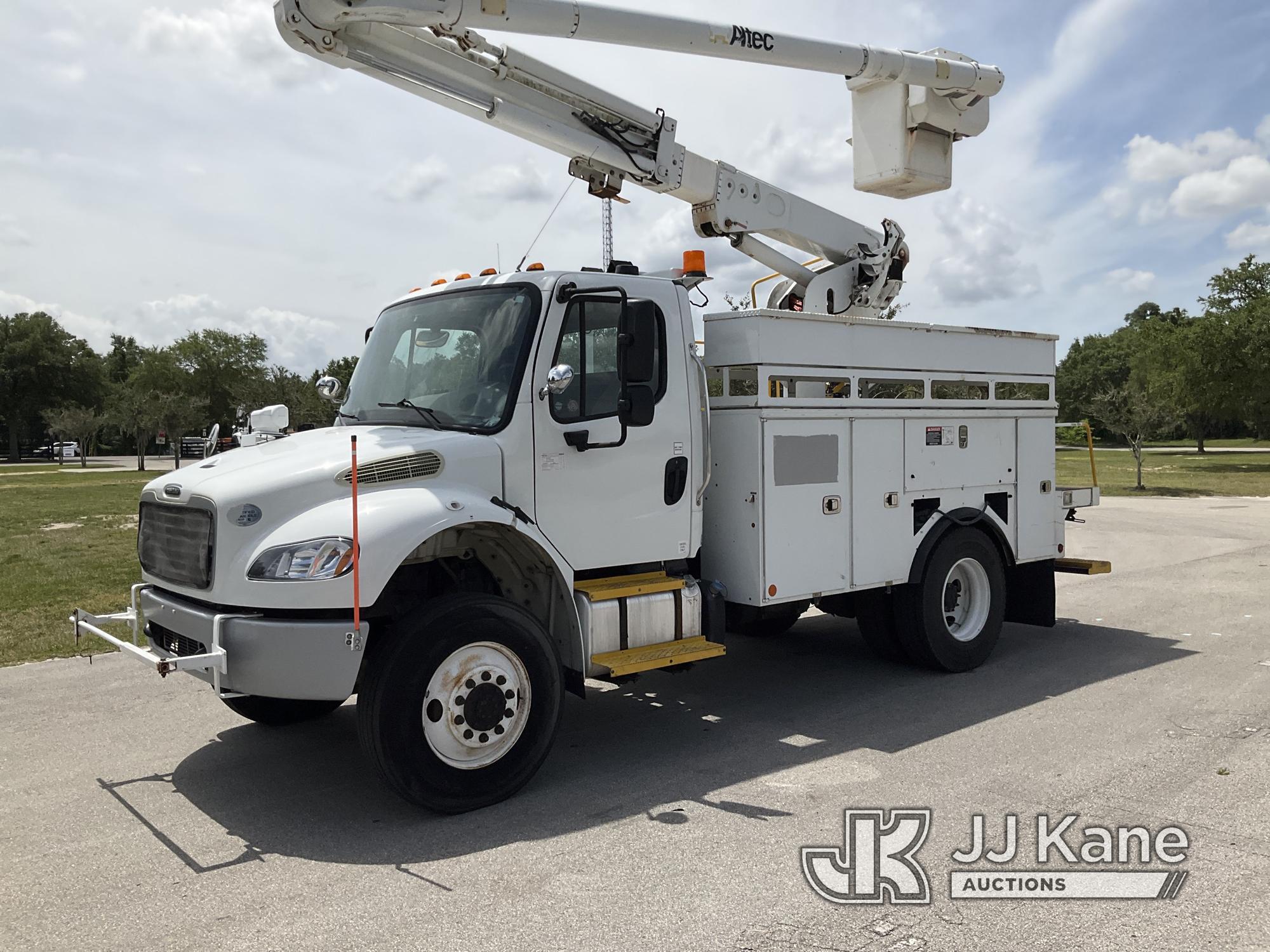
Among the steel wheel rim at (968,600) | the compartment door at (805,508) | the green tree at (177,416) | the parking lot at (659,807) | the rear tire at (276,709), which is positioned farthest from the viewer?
the green tree at (177,416)

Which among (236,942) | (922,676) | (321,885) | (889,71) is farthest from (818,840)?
(889,71)

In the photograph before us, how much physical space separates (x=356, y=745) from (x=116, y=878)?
1968 millimetres

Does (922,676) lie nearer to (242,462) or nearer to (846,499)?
(846,499)

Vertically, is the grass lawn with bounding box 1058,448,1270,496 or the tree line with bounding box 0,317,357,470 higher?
the tree line with bounding box 0,317,357,470

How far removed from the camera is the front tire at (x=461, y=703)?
5.02 m

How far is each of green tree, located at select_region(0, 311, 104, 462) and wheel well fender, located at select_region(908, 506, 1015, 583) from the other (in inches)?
3207

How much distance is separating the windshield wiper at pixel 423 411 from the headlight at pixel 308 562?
111 cm

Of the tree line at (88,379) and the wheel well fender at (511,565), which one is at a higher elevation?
the tree line at (88,379)

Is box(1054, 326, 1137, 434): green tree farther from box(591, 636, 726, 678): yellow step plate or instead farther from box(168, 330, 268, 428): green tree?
box(591, 636, 726, 678): yellow step plate

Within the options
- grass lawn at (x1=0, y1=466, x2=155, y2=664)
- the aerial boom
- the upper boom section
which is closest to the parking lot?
grass lawn at (x1=0, y1=466, x2=155, y2=664)

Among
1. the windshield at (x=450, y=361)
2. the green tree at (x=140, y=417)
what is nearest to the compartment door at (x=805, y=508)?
the windshield at (x=450, y=361)

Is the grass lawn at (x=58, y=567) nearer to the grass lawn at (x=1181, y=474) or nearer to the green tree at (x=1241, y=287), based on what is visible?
the grass lawn at (x=1181, y=474)

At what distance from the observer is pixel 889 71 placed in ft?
27.1

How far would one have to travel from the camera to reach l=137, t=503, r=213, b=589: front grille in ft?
17.0
